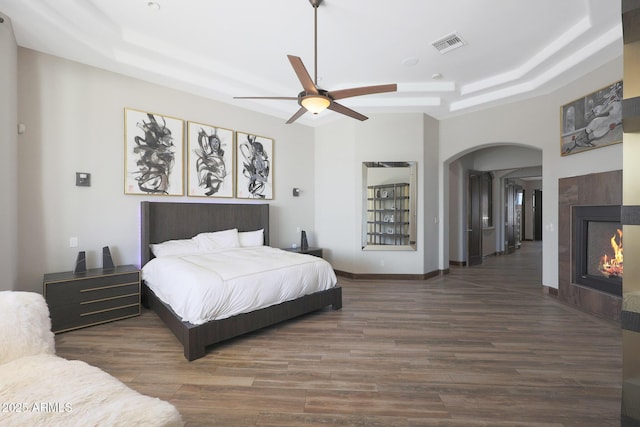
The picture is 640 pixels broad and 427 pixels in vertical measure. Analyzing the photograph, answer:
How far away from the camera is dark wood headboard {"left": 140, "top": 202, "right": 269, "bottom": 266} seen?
371 cm

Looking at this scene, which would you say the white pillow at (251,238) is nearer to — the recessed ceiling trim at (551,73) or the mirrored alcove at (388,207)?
the mirrored alcove at (388,207)

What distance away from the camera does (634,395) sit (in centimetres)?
115

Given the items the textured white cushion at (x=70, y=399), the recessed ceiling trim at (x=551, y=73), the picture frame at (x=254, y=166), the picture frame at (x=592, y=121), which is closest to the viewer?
the textured white cushion at (x=70, y=399)

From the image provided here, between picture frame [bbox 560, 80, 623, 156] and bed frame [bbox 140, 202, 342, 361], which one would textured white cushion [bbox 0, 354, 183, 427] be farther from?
picture frame [bbox 560, 80, 623, 156]

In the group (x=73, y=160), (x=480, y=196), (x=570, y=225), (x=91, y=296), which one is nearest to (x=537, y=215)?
(x=480, y=196)

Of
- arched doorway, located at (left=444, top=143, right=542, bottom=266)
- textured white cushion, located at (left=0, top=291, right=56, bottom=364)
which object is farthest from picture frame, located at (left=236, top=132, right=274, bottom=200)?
arched doorway, located at (left=444, top=143, right=542, bottom=266)

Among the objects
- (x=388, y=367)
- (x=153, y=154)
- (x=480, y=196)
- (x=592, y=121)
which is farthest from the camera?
(x=480, y=196)

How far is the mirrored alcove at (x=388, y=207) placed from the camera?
17.2ft

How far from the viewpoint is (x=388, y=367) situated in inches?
90.3

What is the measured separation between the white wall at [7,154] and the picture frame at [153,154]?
103 cm

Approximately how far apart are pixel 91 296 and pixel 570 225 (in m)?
5.93

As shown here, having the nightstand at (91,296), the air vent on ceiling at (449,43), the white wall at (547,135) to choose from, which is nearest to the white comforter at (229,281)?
the nightstand at (91,296)

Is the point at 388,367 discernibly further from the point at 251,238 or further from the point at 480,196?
the point at 480,196

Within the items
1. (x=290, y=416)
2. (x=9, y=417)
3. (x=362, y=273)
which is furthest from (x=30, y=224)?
(x=362, y=273)
